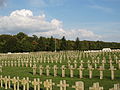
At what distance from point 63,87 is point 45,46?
65523 millimetres

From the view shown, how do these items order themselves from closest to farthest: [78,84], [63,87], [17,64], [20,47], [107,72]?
1. [78,84]
2. [63,87]
3. [107,72]
4. [17,64]
5. [20,47]

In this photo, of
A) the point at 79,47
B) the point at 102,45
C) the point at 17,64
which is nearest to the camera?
the point at 17,64

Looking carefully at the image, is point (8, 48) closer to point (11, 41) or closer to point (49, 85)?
point (11, 41)

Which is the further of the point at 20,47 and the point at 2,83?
the point at 20,47

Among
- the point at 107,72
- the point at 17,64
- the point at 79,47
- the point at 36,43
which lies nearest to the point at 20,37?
the point at 36,43

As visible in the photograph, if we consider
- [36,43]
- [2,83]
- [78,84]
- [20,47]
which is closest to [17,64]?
[2,83]

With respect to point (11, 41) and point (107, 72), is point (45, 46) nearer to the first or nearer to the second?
point (11, 41)

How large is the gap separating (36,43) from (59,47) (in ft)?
24.1

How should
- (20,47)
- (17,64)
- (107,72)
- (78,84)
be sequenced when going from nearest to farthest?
(78,84)
(107,72)
(17,64)
(20,47)

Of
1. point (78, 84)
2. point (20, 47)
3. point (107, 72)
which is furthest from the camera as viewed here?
point (20, 47)

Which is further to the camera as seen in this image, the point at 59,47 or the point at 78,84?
the point at 59,47

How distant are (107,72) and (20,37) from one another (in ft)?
218

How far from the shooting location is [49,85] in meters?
9.87

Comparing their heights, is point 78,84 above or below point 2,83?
above
